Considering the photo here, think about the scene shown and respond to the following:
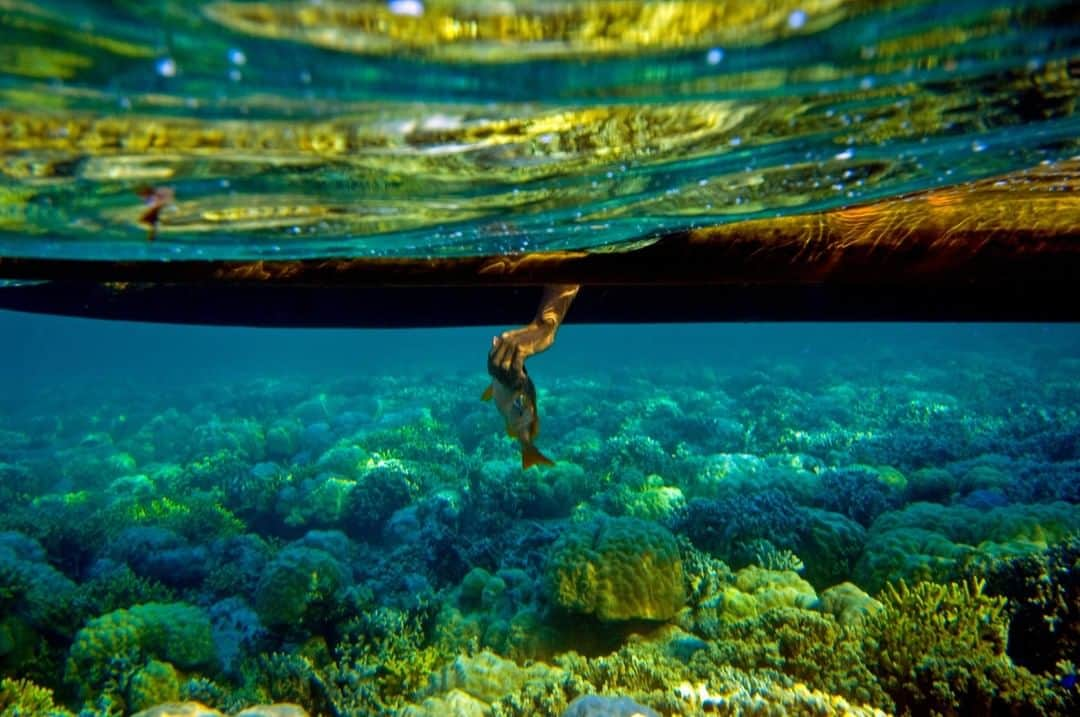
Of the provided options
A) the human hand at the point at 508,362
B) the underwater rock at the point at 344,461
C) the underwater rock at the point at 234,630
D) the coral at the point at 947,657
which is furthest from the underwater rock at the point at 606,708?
the underwater rock at the point at 344,461

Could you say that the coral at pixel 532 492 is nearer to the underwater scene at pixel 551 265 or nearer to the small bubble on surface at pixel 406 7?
the underwater scene at pixel 551 265

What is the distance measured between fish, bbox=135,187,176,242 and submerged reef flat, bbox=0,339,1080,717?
15.2ft

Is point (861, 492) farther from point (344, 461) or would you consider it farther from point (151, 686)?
point (344, 461)

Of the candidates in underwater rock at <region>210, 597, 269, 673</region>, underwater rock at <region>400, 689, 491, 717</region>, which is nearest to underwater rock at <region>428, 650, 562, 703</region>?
underwater rock at <region>400, 689, 491, 717</region>

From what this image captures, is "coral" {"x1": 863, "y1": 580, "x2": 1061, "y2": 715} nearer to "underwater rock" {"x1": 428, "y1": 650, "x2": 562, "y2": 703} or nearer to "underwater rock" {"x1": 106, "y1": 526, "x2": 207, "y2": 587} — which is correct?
"underwater rock" {"x1": 428, "y1": 650, "x2": 562, "y2": 703}

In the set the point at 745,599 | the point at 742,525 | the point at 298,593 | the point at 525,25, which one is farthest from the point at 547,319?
the point at 742,525

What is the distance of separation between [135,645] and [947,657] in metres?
9.39

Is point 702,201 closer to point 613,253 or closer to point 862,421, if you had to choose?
point 613,253

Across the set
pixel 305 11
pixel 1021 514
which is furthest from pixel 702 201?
pixel 1021 514

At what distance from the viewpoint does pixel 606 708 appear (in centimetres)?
464

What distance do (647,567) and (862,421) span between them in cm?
1749

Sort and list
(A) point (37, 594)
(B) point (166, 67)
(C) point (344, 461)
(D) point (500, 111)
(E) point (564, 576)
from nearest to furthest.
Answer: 1. (B) point (166, 67)
2. (D) point (500, 111)
3. (E) point (564, 576)
4. (A) point (37, 594)
5. (C) point (344, 461)

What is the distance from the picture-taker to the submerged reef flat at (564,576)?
5512 millimetres

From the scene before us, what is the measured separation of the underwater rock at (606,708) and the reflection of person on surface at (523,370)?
2.12m
